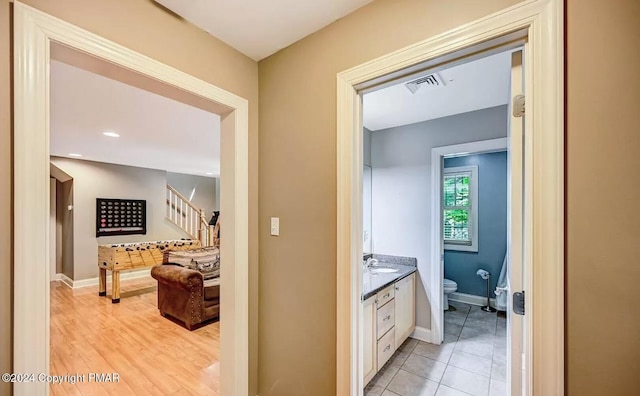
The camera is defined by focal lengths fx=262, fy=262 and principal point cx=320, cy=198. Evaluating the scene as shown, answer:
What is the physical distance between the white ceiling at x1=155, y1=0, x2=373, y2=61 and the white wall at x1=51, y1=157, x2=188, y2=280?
212 inches

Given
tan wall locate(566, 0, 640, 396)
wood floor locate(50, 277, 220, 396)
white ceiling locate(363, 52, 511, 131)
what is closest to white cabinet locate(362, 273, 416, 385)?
tan wall locate(566, 0, 640, 396)

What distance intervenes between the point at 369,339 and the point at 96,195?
596 centimetres

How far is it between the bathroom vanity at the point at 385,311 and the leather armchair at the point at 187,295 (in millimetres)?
2054

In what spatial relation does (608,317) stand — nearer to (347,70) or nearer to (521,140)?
(521,140)

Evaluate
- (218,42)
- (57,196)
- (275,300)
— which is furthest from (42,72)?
(57,196)

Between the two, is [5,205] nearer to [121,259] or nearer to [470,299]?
[121,259]

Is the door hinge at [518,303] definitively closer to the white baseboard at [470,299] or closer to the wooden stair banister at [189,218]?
the white baseboard at [470,299]

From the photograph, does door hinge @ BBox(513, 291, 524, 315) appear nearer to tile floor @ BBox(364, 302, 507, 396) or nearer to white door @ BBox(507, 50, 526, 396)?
white door @ BBox(507, 50, 526, 396)

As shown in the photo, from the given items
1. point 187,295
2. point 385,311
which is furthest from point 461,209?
point 187,295

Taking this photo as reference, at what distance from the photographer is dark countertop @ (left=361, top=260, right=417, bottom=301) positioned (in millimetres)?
2044

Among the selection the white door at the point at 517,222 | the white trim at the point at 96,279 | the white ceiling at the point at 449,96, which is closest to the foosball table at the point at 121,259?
the white trim at the point at 96,279

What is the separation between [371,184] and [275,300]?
2041 mm

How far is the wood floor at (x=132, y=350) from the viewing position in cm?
217

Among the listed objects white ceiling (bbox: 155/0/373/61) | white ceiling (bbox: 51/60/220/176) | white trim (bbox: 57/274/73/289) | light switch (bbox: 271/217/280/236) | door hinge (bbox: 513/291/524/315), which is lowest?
white trim (bbox: 57/274/73/289)
